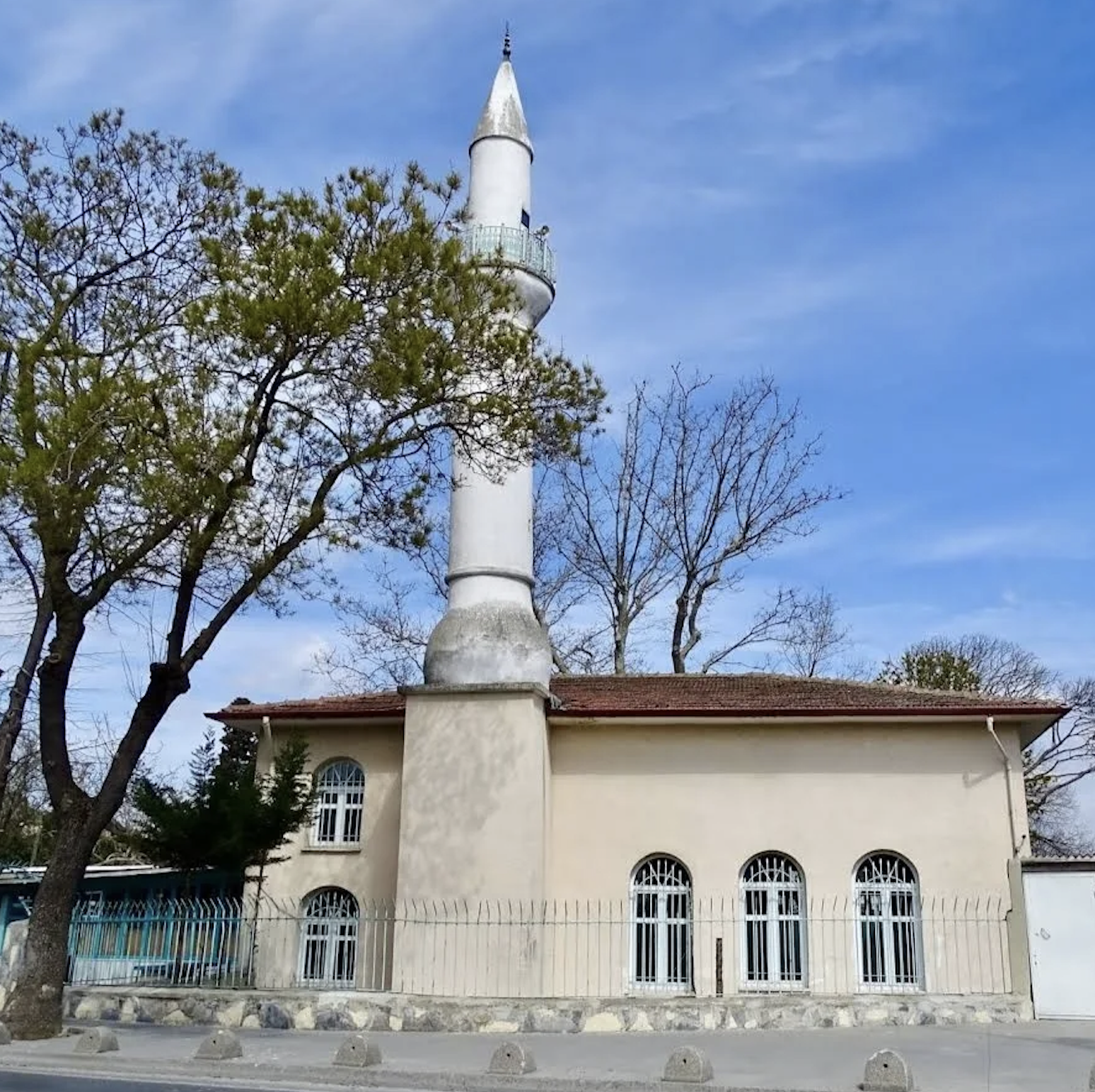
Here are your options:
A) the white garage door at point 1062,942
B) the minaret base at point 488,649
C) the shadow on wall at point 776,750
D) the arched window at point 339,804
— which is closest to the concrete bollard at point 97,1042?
the arched window at point 339,804

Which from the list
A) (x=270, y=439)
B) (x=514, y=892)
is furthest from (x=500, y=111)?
(x=514, y=892)

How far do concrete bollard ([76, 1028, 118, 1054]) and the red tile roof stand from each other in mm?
5978

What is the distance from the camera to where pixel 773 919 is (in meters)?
15.1

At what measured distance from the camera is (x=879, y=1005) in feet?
42.2

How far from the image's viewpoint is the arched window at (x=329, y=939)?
15586 mm

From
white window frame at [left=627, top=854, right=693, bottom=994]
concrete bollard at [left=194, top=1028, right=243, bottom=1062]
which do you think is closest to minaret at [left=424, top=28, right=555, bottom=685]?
white window frame at [left=627, top=854, right=693, bottom=994]

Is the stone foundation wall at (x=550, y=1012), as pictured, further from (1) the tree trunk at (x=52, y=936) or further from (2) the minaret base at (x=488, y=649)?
(2) the minaret base at (x=488, y=649)

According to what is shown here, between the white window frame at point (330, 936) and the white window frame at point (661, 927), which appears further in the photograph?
the white window frame at point (330, 936)

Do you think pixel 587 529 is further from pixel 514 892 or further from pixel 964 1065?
pixel 964 1065

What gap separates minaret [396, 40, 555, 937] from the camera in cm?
1455

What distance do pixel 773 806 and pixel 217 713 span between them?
25.6 ft

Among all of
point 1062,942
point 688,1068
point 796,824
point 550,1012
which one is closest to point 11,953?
point 550,1012

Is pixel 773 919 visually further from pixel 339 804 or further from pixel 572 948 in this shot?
pixel 339 804

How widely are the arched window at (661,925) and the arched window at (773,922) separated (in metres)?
0.74
